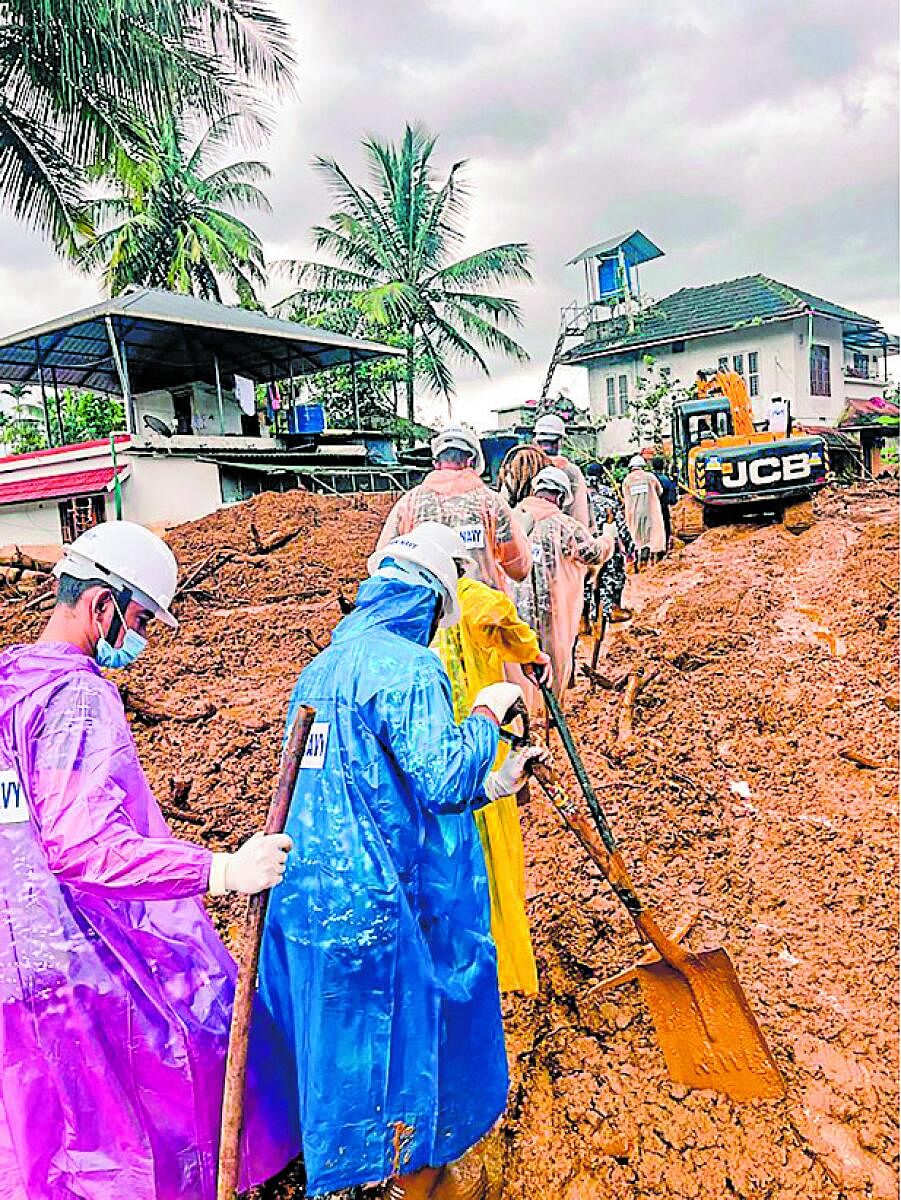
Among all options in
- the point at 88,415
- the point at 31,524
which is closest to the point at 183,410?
the point at 31,524

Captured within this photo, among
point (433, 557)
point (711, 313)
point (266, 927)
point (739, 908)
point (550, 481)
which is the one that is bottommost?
point (739, 908)

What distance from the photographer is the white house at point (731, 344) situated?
21.6 metres

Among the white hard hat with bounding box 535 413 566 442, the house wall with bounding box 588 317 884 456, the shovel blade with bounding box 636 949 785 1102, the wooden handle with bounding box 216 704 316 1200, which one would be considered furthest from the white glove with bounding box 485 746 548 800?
the house wall with bounding box 588 317 884 456

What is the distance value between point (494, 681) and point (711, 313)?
22.7 metres

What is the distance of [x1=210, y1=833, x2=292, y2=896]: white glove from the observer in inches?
63.8

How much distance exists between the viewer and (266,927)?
1978mm

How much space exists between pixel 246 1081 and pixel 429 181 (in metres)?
23.7

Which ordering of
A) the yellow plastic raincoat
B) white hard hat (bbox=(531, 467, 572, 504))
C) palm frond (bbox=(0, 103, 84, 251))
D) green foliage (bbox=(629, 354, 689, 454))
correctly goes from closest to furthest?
the yellow plastic raincoat, white hard hat (bbox=(531, 467, 572, 504)), palm frond (bbox=(0, 103, 84, 251)), green foliage (bbox=(629, 354, 689, 454))

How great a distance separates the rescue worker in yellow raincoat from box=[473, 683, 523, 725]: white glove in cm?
46

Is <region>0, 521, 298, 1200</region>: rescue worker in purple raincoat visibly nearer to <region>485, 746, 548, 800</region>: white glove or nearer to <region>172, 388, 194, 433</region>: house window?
<region>485, 746, 548, 800</region>: white glove

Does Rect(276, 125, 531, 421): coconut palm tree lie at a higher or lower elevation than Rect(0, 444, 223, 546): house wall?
higher

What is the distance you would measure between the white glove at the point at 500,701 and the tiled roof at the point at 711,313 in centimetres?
2154

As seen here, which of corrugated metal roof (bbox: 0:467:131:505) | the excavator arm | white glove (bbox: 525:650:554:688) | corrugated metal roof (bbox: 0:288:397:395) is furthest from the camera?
corrugated metal roof (bbox: 0:288:397:395)

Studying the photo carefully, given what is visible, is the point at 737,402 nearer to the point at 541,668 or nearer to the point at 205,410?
the point at 205,410
